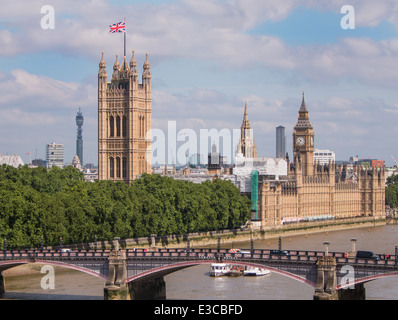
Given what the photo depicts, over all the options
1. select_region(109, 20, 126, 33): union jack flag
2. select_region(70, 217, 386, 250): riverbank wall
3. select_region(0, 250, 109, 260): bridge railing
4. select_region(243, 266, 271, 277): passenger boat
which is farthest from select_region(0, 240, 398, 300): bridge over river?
select_region(109, 20, 126, 33): union jack flag

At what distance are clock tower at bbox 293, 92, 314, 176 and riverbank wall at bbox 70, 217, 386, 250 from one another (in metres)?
14.1

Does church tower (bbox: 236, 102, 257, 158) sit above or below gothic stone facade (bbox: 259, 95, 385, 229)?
above

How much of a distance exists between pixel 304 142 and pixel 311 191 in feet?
62.2

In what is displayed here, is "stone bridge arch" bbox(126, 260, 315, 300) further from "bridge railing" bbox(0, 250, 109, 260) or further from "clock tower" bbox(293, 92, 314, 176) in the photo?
"clock tower" bbox(293, 92, 314, 176)

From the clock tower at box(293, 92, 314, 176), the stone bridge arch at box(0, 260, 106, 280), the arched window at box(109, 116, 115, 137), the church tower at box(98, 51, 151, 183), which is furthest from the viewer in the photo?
the clock tower at box(293, 92, 314, 176)

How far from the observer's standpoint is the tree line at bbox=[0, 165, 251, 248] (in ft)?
255

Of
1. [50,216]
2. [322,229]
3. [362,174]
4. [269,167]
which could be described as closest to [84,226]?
[50,216]

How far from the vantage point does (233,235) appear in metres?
109

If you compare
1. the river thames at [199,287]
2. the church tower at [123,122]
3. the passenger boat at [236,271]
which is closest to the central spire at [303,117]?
the church tower at [123,122]

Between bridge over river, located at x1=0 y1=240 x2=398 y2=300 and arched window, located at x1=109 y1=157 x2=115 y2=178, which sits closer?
bridge over river, located at x1=0 y1=240 x2=398 y2=300

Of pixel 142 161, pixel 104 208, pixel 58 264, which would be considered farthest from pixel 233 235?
pixel 58 264

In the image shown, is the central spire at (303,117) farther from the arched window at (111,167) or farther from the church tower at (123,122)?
the arched window at (111,167)

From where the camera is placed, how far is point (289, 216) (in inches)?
5325
